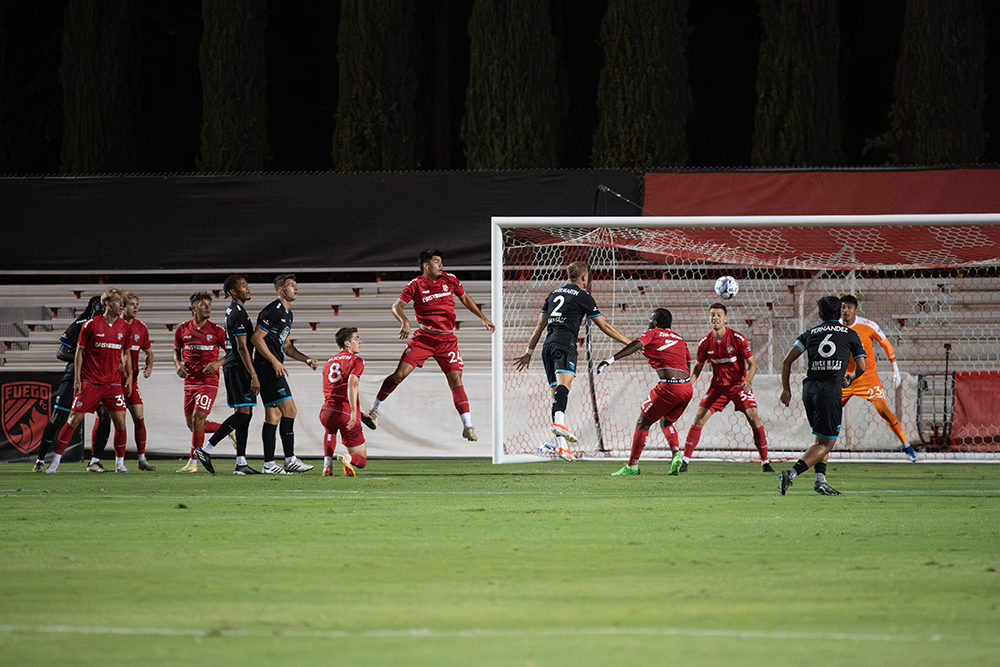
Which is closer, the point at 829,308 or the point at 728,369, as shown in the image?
the point at 829,308

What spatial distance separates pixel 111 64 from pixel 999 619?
1838cm

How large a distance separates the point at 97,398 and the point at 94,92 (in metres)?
9.43

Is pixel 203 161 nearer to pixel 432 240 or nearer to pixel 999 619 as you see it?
pixel 432 240

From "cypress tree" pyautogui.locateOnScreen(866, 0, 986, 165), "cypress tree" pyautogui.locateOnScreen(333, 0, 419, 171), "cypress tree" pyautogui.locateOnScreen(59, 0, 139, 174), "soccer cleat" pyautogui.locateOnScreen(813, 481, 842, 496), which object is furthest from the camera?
"cypress tree" pyautogui.locateOnScreen(59, 0, 139, 174)

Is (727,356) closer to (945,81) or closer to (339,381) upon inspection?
(339,381)

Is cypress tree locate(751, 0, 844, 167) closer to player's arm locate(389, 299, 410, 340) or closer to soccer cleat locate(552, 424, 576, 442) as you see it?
soccer cleat locate(552, 424, 576, 442)

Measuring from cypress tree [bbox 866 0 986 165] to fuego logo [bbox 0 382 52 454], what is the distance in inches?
527

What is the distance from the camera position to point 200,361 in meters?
12.2

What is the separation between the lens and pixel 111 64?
19688 millimetres

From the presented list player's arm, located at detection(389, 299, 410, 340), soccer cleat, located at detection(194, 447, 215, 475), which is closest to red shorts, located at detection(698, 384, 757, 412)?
player's arm, located at detection(389, 299, 410, 340)

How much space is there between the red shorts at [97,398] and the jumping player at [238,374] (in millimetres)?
1029

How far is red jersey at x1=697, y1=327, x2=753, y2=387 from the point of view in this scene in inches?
456

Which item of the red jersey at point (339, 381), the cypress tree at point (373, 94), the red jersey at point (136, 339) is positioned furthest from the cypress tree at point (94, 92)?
the red jersey at point (339, 381)

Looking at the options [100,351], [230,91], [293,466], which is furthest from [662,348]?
[230,91]
